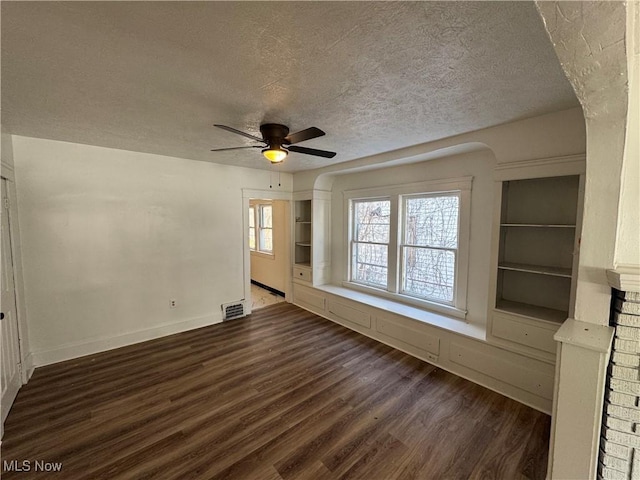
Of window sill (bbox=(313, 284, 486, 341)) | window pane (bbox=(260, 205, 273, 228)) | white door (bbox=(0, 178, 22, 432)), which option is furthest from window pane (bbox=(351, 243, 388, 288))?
white door (bbox=(0, 178, 22, 432))

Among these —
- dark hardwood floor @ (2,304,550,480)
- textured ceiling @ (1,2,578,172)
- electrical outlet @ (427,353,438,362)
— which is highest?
textured ceiling @ (1,2,578,172)

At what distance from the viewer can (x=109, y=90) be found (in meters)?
1.77

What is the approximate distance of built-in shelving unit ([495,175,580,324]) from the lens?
2.39 meters

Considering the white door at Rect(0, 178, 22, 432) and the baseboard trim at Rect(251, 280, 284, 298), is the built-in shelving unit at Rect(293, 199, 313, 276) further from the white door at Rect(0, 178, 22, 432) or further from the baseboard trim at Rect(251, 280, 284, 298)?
the white door at Rect(0, 178, 22, 432)

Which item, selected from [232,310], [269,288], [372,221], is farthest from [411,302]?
[269,288]

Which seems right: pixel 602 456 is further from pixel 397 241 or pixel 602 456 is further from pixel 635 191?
pixel 397 241

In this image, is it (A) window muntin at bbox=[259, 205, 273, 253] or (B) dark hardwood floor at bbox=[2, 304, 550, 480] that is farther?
(A) window muntin at bbox=[259, 205, 273, 253]

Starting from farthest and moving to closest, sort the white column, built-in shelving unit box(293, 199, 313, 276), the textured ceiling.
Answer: built-in shelving unit box(293, 199, 313, 276)
the white column
the textured ceiling

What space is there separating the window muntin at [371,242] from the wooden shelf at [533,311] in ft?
5.44

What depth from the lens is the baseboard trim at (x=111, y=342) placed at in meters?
2.95

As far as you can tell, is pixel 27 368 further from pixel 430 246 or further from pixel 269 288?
pixel 430 246

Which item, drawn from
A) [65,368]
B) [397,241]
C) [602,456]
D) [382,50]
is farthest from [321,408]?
[65,368]

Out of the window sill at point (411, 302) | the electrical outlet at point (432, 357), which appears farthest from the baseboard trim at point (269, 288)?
the electrical outlet at point (432, 357)

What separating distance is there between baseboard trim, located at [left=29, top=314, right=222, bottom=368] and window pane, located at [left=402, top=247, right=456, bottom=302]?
315 cm
